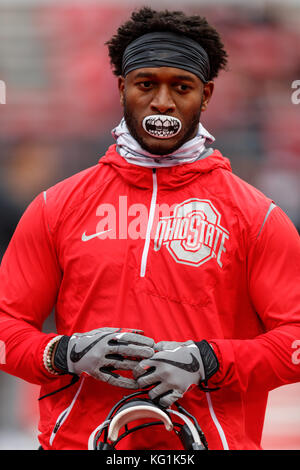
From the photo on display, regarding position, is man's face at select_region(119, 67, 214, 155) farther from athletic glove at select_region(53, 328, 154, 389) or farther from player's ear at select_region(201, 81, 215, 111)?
athletic glove at select_region(53, 328, 154, 389)

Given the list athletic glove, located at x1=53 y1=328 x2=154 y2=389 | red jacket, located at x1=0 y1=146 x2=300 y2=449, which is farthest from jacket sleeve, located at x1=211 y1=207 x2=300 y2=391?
athletic glove, located at x1=53 y1=328 x2=154 y2=389

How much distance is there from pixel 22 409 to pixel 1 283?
5.84 feet

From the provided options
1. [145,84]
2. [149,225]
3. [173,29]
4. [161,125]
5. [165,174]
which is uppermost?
[173,29]

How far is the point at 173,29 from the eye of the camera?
6.64ft

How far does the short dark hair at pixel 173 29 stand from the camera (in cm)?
203

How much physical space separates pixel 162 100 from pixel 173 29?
248 millimetres

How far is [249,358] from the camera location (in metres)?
1.80

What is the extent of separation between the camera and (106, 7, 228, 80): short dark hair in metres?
2.03

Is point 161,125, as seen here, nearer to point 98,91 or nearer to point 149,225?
point 149,225

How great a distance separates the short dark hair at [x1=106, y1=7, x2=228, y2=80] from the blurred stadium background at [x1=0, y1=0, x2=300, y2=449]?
76.9 inches

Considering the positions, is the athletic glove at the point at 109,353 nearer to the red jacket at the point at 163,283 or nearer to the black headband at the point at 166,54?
the red jacket at the point at 163,283

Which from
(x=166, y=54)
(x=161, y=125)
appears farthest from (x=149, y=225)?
(x=166, y=54)
